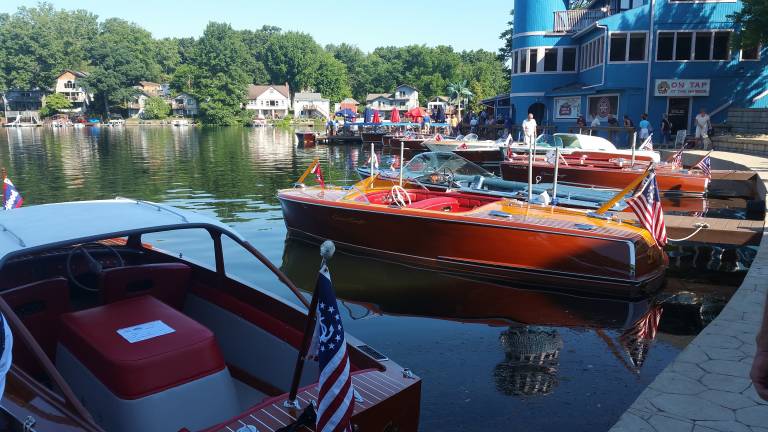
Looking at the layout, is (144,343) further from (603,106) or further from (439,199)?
(603,106)

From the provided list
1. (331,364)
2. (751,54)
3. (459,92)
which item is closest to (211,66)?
(459,92)

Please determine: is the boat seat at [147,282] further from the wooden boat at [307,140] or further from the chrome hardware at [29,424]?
the wooden boat at [307,140]

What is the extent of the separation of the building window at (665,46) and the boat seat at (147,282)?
1121 inches

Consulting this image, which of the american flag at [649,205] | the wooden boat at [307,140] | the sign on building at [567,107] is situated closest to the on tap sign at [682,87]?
the sign on building at [567,107]

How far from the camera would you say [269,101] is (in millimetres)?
113688

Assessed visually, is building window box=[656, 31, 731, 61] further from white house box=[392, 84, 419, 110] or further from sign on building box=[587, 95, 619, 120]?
white house box=[392, 84, 419, 110]

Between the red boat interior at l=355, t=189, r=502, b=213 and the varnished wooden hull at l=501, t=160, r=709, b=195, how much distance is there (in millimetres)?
4850

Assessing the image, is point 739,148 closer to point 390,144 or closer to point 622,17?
point 622,17

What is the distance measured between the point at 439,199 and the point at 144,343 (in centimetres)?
805

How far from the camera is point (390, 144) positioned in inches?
1532

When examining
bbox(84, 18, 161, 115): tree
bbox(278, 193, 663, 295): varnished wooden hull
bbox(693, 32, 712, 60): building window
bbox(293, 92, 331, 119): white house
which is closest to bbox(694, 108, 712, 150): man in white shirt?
bbox(693, 32, 712, 60): building window

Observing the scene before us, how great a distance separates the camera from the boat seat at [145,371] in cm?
360

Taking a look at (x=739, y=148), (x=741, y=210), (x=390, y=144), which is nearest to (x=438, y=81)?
(x=390, y=144)

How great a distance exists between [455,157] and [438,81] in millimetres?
100917
